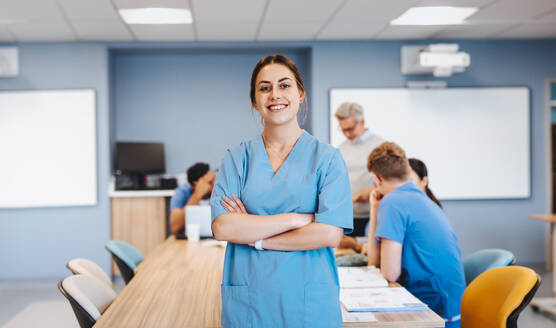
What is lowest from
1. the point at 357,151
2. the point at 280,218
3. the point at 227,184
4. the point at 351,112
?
the point at 280,218

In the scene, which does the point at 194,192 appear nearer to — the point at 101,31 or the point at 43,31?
the point at 101,31

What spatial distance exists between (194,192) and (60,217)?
88.7 inches

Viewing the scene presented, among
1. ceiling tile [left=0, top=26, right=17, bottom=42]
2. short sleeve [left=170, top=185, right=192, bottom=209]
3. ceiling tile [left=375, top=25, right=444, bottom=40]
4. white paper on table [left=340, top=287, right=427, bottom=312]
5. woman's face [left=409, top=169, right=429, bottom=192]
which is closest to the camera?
white paper on table [left=340, top=287, right=427, bottom=312]

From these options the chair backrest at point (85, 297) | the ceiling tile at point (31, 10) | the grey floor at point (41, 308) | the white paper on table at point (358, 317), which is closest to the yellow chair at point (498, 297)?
the white paper on table at point (358, 317)

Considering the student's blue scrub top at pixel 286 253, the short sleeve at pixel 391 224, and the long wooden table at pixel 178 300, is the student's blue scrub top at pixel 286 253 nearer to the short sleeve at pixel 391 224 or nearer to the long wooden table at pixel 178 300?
the long wooden table at pixel 178 300

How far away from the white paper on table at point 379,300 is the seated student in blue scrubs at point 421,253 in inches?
8.2

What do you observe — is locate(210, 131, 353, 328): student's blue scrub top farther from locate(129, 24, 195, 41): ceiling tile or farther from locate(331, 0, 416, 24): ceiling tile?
locate(129, 24, 195, 41): ceiling tile

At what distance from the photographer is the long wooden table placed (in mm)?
1559

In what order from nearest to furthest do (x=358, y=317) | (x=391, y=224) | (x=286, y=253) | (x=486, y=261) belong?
1. (x=286, y=253)
2. (x=358, y=317)
3. (x=391, y=224)
4. (x=486, y=261)

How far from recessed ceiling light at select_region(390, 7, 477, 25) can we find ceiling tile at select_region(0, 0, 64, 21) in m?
3.34

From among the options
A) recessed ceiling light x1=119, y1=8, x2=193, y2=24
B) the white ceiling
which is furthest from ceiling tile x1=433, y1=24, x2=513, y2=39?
recessed ceiling light x1=119, y1=8, x2=193, y2=24

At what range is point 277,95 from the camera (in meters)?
1.47

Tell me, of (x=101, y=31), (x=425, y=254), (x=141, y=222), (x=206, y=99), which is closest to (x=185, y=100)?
(x=206, y=99)

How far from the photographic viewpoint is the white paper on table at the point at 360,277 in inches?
76.4
